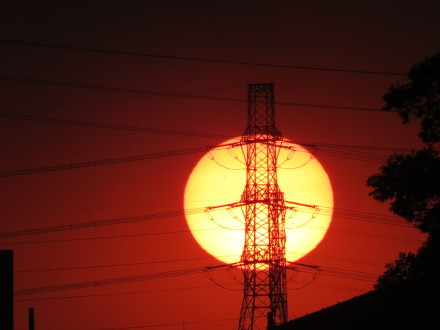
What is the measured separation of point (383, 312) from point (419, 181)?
38.8 ft

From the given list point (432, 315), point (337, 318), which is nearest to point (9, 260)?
point (337, 318)

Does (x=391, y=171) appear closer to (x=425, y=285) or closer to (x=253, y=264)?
(x=425, y=285)

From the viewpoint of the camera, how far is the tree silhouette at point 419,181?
86.1 ft

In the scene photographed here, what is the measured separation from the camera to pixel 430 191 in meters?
26.4

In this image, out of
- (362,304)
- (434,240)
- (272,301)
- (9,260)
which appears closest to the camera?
(434,240)

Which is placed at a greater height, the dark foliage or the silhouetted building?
the dark foliage

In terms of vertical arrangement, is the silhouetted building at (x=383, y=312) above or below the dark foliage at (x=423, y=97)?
below

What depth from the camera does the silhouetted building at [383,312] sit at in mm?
27703

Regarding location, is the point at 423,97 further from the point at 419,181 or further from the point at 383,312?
the point at 383,312

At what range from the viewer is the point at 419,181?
26625mm

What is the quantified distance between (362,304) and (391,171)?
47.6 feet

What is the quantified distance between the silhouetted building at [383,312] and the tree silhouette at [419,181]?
0.79 m

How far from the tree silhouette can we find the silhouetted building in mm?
788

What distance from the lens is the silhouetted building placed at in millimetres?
27703
